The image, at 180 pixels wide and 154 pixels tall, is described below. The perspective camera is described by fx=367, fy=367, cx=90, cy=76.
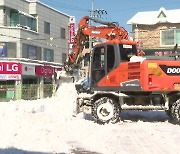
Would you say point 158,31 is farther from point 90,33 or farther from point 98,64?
point 98,64

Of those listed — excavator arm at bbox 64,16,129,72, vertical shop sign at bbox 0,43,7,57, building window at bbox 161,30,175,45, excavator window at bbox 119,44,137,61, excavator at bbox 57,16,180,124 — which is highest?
building window at bbox 161,30,175,45

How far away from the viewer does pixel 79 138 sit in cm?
1041

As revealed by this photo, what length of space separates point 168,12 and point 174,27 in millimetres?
2500

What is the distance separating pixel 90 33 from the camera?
16.3 meters

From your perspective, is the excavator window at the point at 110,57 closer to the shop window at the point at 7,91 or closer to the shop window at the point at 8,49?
the shop window at the point at 7,91

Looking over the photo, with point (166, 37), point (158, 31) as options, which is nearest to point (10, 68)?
point (158, 31)

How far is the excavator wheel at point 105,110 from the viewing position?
13438 millimetres

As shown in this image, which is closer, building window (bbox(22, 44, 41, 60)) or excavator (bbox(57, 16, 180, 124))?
excavator (bbox(57, 16, 180, 124))

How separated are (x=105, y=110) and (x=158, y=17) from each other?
26937mm

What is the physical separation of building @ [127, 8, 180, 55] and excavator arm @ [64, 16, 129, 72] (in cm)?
2023

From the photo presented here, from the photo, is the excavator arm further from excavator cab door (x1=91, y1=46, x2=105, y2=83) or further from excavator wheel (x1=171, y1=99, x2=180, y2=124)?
excavator wheel (x1=171, y1=99, x2=180, y2=124)

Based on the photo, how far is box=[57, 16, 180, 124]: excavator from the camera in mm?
13117

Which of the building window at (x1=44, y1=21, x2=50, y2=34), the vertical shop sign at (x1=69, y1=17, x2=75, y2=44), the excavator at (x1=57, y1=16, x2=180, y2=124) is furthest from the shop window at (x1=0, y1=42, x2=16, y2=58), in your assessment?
the excavator at (x1=57, y1=16, x2=180, y2=124)

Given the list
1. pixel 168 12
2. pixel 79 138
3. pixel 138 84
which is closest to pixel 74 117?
pixel 138 84
